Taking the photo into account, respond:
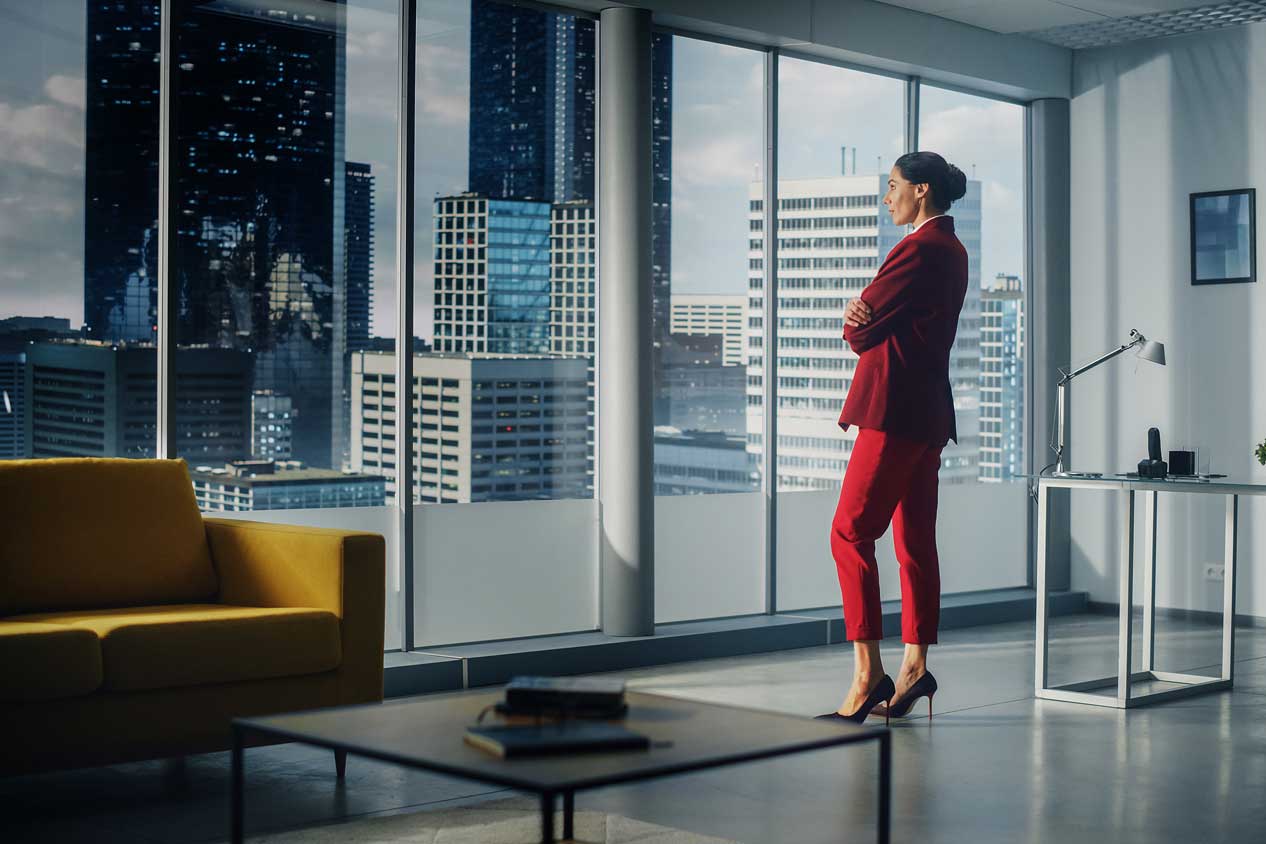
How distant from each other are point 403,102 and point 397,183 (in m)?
0.31

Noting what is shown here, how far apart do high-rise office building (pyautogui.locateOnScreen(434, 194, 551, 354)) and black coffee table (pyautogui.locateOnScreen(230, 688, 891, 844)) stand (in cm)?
320

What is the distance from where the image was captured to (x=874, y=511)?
4.85m

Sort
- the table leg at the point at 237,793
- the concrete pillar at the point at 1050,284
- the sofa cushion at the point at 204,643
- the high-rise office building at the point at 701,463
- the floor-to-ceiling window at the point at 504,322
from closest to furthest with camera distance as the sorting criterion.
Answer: the table leg at the point at 237,793, the sofa cushion at the point at 204,643, the floor-to-ceiling window at the point at 504,322, the high-rise office building at the point at 701,463, the concrete pillar at the point at 1050,284

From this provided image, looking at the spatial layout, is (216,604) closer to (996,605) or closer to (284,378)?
(284,378)

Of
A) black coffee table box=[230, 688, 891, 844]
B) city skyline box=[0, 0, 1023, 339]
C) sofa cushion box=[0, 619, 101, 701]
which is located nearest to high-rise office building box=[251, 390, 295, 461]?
city skyline box=[0, 0, 1023, 339]

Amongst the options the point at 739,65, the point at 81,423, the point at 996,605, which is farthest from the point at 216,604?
the point at 996,605

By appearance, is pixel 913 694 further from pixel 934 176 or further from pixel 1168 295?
pixel 1168 295

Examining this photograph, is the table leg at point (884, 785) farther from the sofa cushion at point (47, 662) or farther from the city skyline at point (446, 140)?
the city skyline at point (446, 140)

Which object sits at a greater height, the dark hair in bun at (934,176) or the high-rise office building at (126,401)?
the dark hair in bun at (934,176)

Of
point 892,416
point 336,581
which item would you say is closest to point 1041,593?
point 892,416

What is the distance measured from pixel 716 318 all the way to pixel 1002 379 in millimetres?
2134

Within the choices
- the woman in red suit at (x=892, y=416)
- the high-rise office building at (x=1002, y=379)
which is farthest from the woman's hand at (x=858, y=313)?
the high-rise office building at (x=1002, y=379)

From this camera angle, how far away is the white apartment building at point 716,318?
21.3 feet

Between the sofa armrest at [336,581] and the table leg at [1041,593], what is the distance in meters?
2.44
